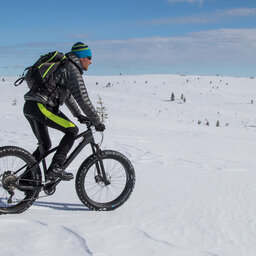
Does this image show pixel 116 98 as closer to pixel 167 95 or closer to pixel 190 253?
pixel 167 95

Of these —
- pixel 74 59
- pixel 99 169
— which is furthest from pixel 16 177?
pixel 74 59

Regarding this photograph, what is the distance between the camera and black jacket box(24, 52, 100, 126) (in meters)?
3.86

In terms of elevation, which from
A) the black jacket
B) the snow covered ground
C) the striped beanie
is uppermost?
the striped beanie

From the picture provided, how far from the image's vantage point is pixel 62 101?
4.06 metres

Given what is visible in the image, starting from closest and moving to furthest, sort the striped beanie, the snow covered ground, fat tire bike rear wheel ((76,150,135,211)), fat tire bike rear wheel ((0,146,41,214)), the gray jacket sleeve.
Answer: the snow covered ground → the gray jacket sleeve → fat tire bike rear wheel ((0,146,41,214)) → the striped beanie → fat tire bike rear wheel ((76,150,135,211))

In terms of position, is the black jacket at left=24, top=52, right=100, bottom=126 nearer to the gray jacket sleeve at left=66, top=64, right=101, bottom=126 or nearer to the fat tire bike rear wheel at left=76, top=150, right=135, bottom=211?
the gray jacket sleeve at left=66, top=64, right=101, bottom=126

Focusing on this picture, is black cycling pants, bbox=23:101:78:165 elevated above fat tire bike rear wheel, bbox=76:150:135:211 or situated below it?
above

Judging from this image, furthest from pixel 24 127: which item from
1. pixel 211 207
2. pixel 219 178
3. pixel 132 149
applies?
pixel 211 207

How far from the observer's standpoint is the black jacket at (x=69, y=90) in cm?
386

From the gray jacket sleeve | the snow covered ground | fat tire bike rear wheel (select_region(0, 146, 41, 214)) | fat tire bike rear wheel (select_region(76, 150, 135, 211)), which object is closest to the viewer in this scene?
the snow covered ground

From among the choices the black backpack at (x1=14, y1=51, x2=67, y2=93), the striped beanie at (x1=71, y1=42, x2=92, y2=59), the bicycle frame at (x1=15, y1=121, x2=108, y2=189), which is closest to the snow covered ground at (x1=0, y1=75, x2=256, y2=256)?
the bicycle frame at (x1=15, y1=121, x2=108, y2=189)

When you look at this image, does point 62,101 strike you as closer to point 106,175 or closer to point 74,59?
point 74,59

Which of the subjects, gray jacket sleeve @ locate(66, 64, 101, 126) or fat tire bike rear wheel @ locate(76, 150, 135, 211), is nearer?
gray jacket sleeve @ locate(66, 64, 101, 126)

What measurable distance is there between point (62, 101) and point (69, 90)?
5.8 inches
